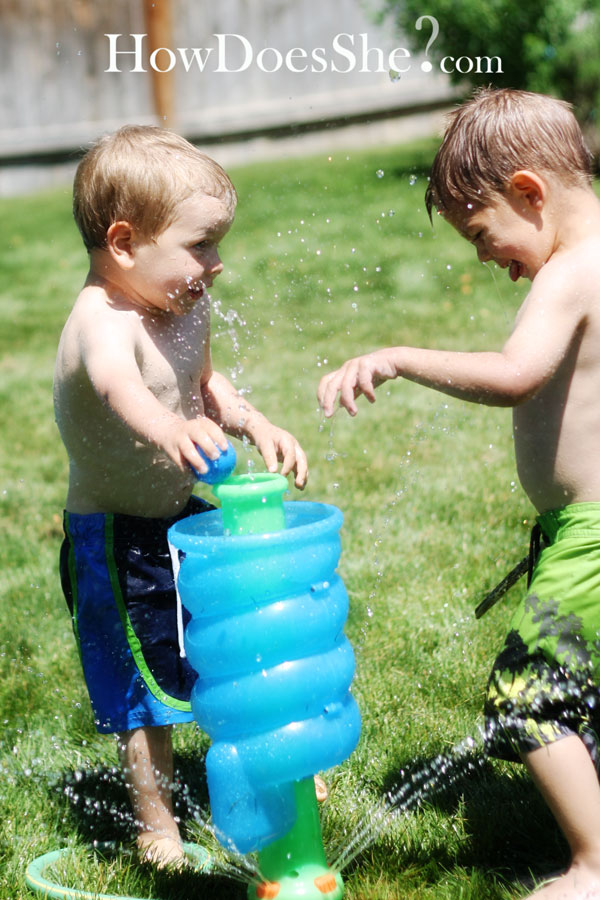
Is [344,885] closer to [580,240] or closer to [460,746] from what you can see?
[460,746]

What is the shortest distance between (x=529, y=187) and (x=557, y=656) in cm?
86

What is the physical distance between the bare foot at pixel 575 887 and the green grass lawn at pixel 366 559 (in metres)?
0.11

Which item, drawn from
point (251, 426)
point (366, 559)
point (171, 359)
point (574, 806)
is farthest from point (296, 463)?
point (366, 559)

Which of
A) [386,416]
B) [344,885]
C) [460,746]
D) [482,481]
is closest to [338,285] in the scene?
[386,416]

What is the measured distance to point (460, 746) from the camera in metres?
2.51

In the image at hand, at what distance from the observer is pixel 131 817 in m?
2.40

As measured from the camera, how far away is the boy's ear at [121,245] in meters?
2.22

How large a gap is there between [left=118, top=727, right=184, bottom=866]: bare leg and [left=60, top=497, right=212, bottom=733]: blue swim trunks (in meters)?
0.05

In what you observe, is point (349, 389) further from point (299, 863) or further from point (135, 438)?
point (299, 863)

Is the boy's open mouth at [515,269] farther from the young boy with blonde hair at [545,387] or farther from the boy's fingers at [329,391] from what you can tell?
the boy's fingers at [329,391]

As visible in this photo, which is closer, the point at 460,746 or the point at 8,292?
the point at 460,746

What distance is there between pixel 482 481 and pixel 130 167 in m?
2.21

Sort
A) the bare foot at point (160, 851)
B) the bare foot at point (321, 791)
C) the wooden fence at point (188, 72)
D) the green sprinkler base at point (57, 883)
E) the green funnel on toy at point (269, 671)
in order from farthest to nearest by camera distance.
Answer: the wooden fence at point (188, 72), the bare foot at point (321, 791), the bare foot at point (160, 851), the green sprinkler base at point (57, 883), the green funnel on toy at point (269, 671)

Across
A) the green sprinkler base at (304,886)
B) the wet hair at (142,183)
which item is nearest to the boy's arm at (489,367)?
the wet hair at (142,183)
